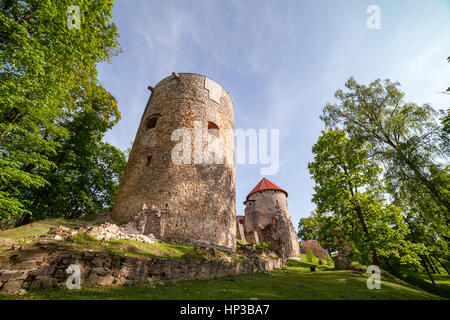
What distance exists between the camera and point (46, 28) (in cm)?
699

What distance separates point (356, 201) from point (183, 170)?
9766 mm

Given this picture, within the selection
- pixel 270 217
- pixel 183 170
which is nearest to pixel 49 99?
pixel 183 170

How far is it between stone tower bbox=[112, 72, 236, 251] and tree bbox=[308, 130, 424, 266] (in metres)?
6.00

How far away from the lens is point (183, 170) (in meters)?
12.0

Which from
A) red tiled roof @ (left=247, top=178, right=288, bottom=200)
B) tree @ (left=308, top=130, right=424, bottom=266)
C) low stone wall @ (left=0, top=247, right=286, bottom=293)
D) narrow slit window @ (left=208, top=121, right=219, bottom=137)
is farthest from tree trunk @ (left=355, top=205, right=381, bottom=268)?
red tiled roof @ (left=247, top=178, right=288, bottom=200)

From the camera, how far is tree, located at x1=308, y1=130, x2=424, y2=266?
9133 mm

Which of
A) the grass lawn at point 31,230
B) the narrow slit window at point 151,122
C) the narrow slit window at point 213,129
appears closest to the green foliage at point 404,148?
the narrow slit window at point 213,129

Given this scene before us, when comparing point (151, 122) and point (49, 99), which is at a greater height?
point (151, 122)

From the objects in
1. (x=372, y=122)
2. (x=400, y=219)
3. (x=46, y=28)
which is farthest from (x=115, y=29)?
(x=400, y=219)

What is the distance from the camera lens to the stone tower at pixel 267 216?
907 inches

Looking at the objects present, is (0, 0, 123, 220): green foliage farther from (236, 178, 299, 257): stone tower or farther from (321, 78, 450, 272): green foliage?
(236, 178, 299, 257): stone tower

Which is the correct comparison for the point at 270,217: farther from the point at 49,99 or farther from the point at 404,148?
the point at 49,99

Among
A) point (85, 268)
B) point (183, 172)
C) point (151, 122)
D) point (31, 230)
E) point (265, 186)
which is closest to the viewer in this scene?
point (85, 268)

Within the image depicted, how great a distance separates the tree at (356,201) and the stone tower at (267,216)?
11008 millimetres
